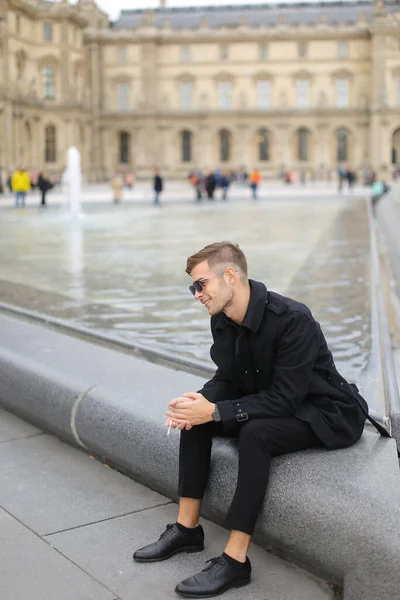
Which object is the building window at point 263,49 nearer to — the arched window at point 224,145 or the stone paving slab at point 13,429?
the arched window at point 224,145

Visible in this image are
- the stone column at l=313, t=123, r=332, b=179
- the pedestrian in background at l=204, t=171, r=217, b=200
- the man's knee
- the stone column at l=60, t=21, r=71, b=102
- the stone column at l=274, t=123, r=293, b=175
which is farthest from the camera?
the stone column at l=274, t=123, r=293, b=175

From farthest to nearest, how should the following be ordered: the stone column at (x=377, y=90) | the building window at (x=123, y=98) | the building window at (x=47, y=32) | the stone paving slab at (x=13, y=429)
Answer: the building window at (x=123, y=98), the stone column at (x=377, y=90), the building window at (x=47, y=32), the stone paving slab at (x=13, y=429)

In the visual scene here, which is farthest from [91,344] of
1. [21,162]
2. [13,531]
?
[21,162]

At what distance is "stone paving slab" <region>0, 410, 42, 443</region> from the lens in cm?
490

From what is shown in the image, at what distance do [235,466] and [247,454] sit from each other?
21 centimetres

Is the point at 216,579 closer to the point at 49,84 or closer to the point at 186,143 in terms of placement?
the point at 49,84

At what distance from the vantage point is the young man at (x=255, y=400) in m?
3.38

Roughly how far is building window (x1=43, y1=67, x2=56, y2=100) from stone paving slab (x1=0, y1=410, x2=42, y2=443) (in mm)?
58484

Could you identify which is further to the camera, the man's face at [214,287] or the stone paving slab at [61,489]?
the stone paving slab at [61,489]

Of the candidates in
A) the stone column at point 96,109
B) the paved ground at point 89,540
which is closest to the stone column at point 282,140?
the stone column at point 96,109

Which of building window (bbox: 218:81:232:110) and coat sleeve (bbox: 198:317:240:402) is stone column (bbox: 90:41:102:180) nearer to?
building window (bbox: 218:81:232:110)

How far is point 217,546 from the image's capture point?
140 inches

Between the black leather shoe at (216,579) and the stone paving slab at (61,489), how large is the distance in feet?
Answer: 2.33

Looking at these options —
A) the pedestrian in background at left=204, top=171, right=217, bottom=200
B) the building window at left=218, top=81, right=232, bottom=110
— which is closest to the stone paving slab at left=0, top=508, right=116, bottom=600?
the pedestrian in background at left=204, top=171, right=217, bottom=200
